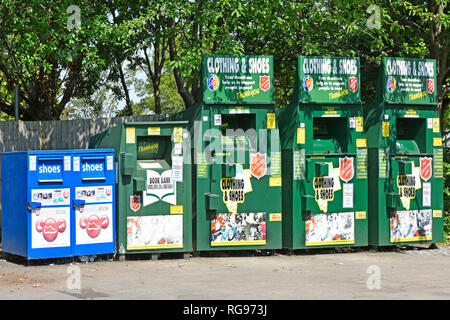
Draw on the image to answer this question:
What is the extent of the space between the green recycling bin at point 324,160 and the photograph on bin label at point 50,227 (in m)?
3.36

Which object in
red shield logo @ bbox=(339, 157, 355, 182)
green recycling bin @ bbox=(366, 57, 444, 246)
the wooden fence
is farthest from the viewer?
the wooden fence

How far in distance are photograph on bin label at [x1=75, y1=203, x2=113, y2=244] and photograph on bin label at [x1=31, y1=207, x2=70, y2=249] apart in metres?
0.16

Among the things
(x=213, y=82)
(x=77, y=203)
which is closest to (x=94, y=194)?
(x=77, y=203)

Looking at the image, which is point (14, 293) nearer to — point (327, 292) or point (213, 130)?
point (327, 292)

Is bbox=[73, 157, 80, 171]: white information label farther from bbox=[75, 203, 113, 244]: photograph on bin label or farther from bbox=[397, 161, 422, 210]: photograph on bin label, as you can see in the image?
bbox=[397, 161, 422, 210]: photograph on bin label

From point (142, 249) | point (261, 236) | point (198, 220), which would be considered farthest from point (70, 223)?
point (261, 236)

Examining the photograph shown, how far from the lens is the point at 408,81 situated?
36.3 feet

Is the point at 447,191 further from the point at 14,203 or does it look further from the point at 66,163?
the point at 14,203

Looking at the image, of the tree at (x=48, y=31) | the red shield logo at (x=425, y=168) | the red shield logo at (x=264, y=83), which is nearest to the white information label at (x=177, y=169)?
the red shield logo at (x=264, y=83)

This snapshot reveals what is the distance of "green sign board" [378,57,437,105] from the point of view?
10.9 meters

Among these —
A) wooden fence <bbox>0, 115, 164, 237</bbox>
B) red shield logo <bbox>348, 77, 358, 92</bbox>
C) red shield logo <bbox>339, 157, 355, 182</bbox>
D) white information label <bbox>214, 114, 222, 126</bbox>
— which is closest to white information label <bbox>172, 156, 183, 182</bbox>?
white information label <bbox>214, 114, 222, 126</bbox>

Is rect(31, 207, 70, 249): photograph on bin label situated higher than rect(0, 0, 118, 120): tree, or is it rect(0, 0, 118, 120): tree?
rect(0, 0, 118, 120): tree

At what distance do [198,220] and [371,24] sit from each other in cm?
580

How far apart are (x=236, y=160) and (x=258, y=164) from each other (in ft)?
1.16
